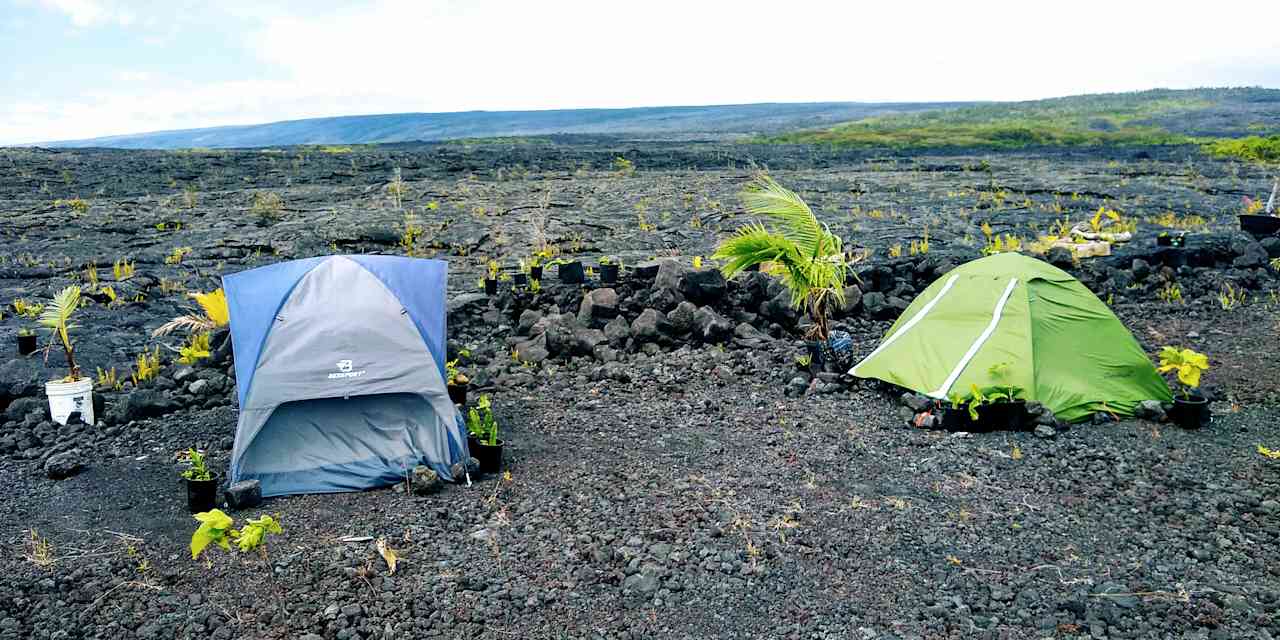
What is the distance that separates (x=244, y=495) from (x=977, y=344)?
5.79 m

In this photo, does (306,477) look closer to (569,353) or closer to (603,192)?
(569,353)

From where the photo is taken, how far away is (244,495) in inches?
229

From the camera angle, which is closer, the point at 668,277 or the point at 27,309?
the point at 668,277

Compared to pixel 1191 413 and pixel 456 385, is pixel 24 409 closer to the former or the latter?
pixel 456 385

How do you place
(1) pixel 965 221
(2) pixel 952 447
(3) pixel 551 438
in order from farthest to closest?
(1) pixel 965 221, (3) pixel 551 438, (2) pixel 952 447

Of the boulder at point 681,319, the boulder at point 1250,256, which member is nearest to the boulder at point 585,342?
the boulder at point 681,319

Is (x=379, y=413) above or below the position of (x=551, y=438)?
above

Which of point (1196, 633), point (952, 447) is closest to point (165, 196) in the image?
point (952, 447)

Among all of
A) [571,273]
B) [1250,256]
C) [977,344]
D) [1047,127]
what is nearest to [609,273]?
[571,273]

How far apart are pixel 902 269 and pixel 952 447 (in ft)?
18.2

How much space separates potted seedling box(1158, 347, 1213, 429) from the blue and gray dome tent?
5.47 m

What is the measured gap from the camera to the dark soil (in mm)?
4480

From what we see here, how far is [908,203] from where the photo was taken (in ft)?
71.3

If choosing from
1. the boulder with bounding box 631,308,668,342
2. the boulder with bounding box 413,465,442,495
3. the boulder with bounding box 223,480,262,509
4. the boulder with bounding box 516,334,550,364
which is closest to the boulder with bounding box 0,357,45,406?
the boulder with bounding box 223,480,262,509
